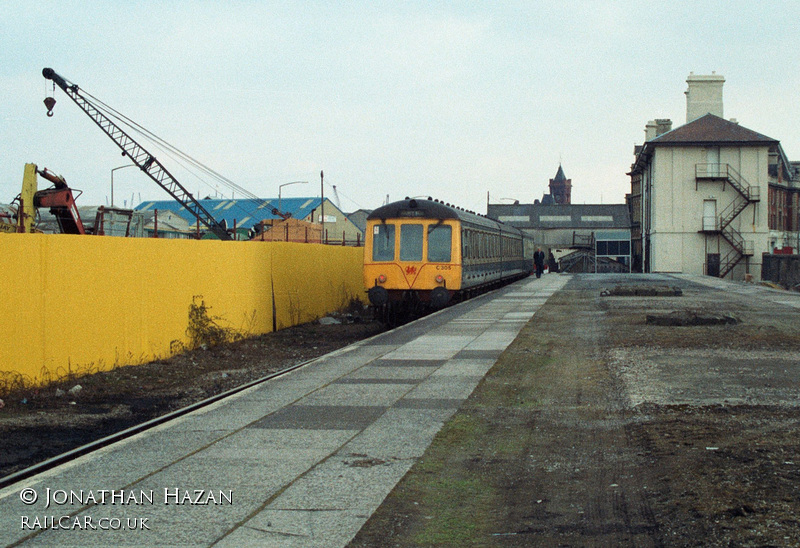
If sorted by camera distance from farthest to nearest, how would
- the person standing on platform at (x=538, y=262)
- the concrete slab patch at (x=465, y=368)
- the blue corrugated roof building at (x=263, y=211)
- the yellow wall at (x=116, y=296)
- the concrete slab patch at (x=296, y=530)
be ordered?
1. the blue corrugated roof building at (x=263, y=211)
2. the person standing on platform at (x=538, y=262)
3. the concrete slab patch at (x=465, y=368)
4. the yellow wall at (x=116, y=296)
5. the concrete slab patch at (x=296, y=530)

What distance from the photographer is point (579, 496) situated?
227 inches

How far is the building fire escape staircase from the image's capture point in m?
57.2

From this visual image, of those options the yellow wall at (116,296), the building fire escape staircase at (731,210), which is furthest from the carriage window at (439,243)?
the building fire escape staircase at (731,210)

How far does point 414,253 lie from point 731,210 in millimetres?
42761

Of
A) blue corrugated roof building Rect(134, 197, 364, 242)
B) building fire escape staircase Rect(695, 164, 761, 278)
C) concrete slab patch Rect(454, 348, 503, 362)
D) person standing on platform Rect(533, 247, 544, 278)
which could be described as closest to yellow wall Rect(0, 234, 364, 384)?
concrete slab patch Rect(454, 348, 503, 362)

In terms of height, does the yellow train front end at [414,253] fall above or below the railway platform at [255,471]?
above

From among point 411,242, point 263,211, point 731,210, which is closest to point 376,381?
point 411,242

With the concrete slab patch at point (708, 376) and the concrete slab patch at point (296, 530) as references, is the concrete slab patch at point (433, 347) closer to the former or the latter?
the concrete slab patch at point (708, 376)

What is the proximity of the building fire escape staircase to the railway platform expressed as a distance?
51.1 m

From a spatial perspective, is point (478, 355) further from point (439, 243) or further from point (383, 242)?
point (383, 242)

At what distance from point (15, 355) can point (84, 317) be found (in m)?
1.60

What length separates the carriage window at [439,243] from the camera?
21.8 m

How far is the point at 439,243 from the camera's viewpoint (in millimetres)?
21906

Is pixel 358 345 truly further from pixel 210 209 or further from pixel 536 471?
pixel 210 209
